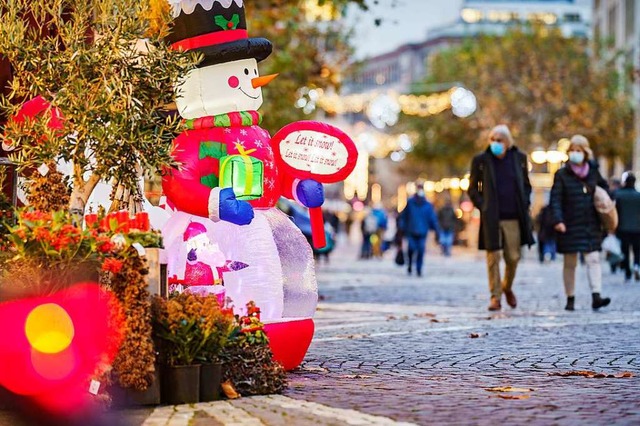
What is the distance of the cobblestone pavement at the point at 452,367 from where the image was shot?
8.34m

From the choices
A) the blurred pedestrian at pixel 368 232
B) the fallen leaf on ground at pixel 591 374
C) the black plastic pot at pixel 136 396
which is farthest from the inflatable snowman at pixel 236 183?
the blurred pedestrian at pixel 368 232

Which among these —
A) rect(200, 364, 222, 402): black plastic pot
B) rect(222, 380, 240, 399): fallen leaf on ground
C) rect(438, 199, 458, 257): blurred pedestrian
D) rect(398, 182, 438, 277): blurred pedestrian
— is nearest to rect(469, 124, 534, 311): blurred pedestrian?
rect(222, 380, 240, 399): fallen leaf on ground

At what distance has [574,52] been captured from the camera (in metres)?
64.4

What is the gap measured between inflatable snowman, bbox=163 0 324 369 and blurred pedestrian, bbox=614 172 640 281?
15.8 m

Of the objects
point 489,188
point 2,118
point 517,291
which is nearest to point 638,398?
point 2,118

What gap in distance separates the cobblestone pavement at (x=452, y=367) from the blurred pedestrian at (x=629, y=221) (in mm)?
4502

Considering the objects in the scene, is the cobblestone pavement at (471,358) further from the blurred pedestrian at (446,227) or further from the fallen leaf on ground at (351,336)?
the blurred pedestrian at (446,227)

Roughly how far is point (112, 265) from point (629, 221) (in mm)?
18724

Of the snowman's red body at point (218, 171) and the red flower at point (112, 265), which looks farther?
the snowman's red body at point (218, 171)

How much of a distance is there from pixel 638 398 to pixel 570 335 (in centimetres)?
504

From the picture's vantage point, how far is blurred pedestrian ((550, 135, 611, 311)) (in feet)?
56.9

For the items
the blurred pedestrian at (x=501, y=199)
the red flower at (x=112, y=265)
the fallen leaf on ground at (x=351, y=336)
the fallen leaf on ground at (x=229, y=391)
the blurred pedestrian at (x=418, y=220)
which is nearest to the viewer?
the red flower at (x=112, y=265)

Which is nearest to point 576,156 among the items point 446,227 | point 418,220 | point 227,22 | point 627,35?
point 227,22

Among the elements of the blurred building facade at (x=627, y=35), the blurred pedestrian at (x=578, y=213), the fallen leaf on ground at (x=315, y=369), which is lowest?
the fallen leaf on ground at (x=315, y=369)
